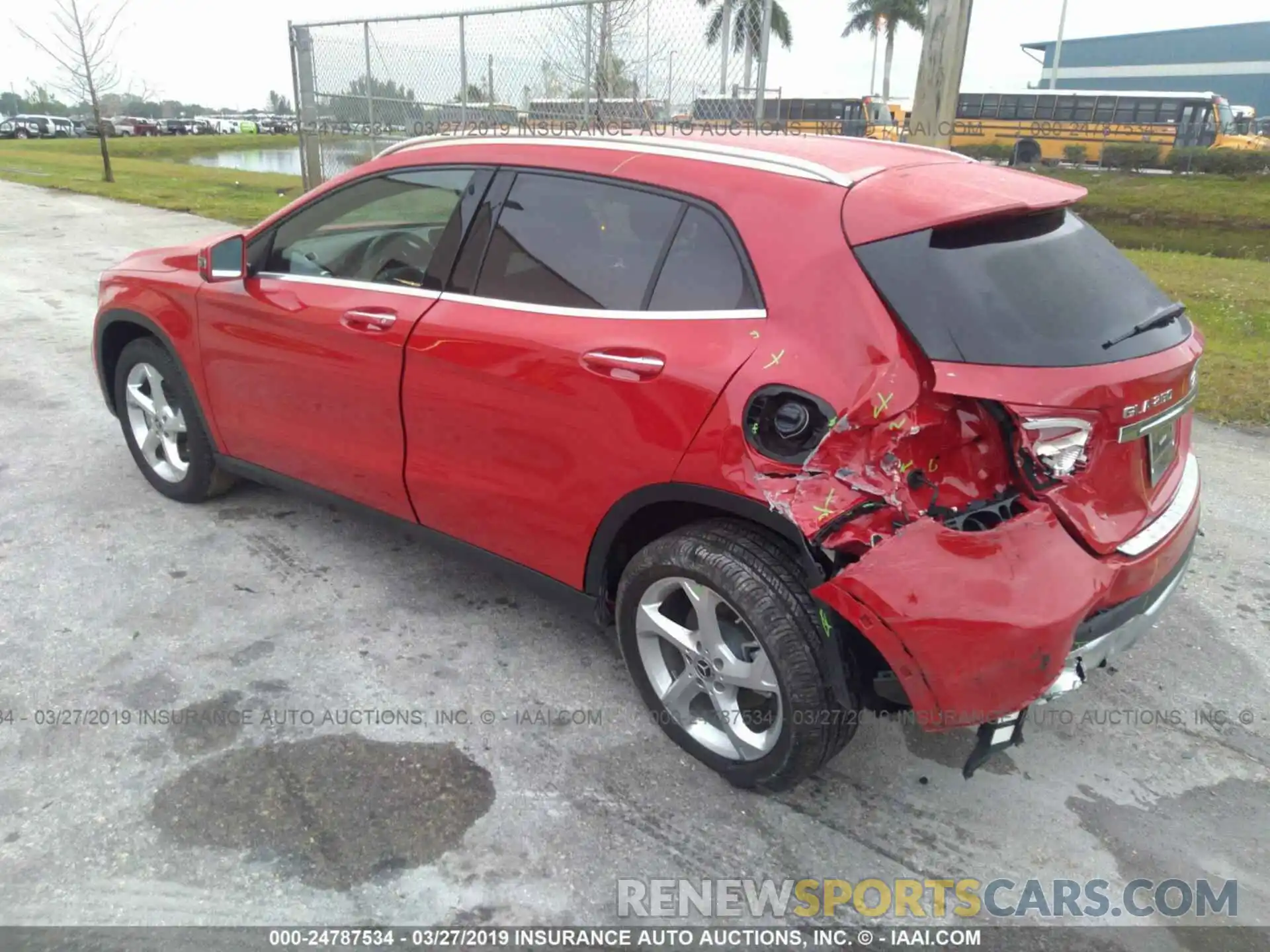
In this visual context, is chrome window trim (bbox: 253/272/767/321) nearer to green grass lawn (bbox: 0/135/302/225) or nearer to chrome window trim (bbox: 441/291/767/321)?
chrome window trim (bbox: 441/291/767/321)

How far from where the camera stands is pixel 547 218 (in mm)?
2982

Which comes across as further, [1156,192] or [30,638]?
[1156,192]

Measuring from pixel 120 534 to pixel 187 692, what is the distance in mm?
1449

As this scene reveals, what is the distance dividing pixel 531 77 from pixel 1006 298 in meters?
7.51

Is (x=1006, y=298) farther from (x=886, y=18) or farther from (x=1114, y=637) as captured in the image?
(x=886, y=18)

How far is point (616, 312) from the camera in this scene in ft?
8.96

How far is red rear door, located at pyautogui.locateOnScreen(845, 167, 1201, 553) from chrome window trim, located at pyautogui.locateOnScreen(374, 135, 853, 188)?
0.16 meters

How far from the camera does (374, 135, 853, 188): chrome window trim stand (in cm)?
256

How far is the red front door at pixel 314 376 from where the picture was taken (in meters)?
3.28

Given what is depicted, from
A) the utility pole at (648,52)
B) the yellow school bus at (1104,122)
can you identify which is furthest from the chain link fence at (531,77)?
the yellow school bus at (1104,122)

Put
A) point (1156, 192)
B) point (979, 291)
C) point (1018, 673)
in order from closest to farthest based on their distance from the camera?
point (1018, 673) < point (979, 291) < point (1156, 192)

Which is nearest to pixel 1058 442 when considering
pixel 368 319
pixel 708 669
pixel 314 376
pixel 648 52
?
pixel 708 669

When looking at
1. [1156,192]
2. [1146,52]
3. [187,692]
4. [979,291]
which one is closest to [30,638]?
[187,692]

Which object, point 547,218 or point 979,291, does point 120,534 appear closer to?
point 547,218
